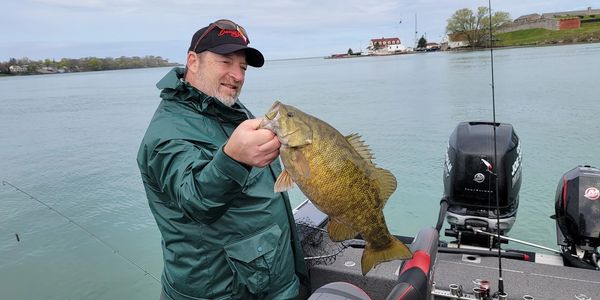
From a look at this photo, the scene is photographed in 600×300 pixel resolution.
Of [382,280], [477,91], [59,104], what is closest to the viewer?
[382,280]

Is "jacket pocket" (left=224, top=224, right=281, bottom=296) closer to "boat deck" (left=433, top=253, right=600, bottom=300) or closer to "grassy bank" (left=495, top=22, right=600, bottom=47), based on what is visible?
"boat deck" (left=433, top=253, right=600, bottom=300)

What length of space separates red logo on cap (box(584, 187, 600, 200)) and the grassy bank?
66.6 meters

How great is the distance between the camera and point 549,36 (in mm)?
77562

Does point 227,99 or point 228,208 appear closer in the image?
point 228,208

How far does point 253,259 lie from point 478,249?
2.46 m

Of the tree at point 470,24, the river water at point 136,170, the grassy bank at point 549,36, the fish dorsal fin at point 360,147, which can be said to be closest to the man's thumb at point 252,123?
the fish dorsal fin at point 360,147

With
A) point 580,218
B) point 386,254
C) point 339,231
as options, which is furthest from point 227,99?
point 580,218

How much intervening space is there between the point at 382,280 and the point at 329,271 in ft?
1.41

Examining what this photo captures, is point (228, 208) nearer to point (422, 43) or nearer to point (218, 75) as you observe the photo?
point (218, 75)

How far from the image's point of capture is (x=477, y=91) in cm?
2144

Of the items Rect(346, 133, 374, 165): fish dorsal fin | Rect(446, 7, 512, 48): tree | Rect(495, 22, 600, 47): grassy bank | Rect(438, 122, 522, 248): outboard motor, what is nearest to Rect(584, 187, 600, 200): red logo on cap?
Rect(438, 122, 522, 248): outboard motor

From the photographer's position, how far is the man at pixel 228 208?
2.10m

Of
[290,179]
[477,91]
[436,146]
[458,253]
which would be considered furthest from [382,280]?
[477,91]

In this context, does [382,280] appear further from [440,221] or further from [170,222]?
[170,222]
